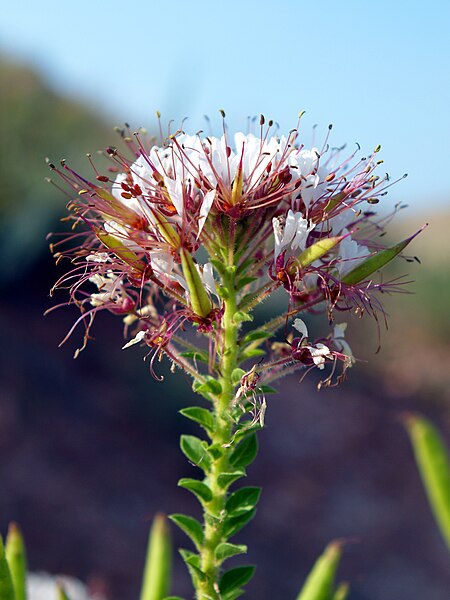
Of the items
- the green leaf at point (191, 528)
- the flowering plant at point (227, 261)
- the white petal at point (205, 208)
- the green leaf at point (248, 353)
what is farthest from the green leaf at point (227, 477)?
the white petal at point (205, 208)

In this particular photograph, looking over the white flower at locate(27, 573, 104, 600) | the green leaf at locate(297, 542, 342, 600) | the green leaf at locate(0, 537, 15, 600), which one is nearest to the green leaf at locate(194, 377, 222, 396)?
the green leaf at locate(0, 537, 15, 600)

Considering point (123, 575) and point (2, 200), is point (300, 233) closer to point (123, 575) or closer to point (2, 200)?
point (123, 575)

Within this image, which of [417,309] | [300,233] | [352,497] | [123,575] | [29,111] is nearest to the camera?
[300,233]

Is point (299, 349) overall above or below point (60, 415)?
above

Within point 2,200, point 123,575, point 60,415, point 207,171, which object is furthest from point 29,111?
point 207,171

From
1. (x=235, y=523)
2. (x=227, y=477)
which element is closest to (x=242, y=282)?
(x=227, y=477)

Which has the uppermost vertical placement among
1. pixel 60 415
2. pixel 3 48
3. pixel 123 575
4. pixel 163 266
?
pixel 3 48

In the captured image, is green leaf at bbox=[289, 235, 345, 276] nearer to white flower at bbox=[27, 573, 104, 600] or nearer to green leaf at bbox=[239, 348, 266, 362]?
green leaf at bbox=[239, 348, 266, 362]

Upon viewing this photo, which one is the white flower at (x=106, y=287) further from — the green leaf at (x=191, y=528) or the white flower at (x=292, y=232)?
the green leaf at (x=191, y=528)

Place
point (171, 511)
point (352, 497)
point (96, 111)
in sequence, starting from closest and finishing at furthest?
point (171, 511), point (352, 497), point (96, 111)
